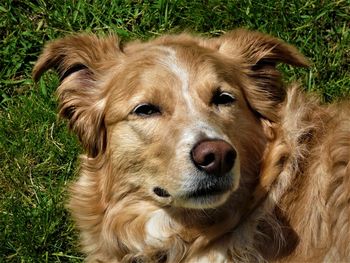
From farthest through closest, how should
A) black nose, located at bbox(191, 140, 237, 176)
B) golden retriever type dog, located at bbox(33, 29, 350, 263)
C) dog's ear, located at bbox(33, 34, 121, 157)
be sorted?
dog's ear, located at bbox(33, 34, 121, 157), golden retriever type dog, located at bbox(33, 29, 350, 263), black nose, located at bbox(191, 140, 237, 176)

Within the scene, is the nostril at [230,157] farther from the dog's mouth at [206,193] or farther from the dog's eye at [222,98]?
the dog's eye at [222,98]

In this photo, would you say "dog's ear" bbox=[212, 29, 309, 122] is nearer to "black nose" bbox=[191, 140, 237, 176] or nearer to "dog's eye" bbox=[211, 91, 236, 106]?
"dog's eye" bbox=[211, 91, 236, 106]

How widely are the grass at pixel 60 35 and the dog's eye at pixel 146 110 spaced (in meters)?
1.79

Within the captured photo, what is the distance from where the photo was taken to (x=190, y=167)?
4.02 metres

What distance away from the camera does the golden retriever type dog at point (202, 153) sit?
4145 millimetres

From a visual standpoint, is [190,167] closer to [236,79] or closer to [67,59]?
[236,79]

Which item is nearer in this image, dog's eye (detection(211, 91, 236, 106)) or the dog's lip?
the dog's lip

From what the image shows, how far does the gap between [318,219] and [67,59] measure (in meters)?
2.01

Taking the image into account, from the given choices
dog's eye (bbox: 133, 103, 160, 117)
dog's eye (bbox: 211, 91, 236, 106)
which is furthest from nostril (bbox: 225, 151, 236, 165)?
dog's eye (bbox: 133, 103, 160, 117)

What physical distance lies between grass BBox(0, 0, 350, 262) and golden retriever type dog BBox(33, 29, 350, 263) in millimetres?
1307

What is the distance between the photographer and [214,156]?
154 inches

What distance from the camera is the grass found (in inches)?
241

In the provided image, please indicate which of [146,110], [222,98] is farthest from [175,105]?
[222,98]

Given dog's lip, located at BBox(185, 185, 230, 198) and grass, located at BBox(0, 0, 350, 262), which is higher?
dog's lip, located at BBox(185, 185, 230, 198)
